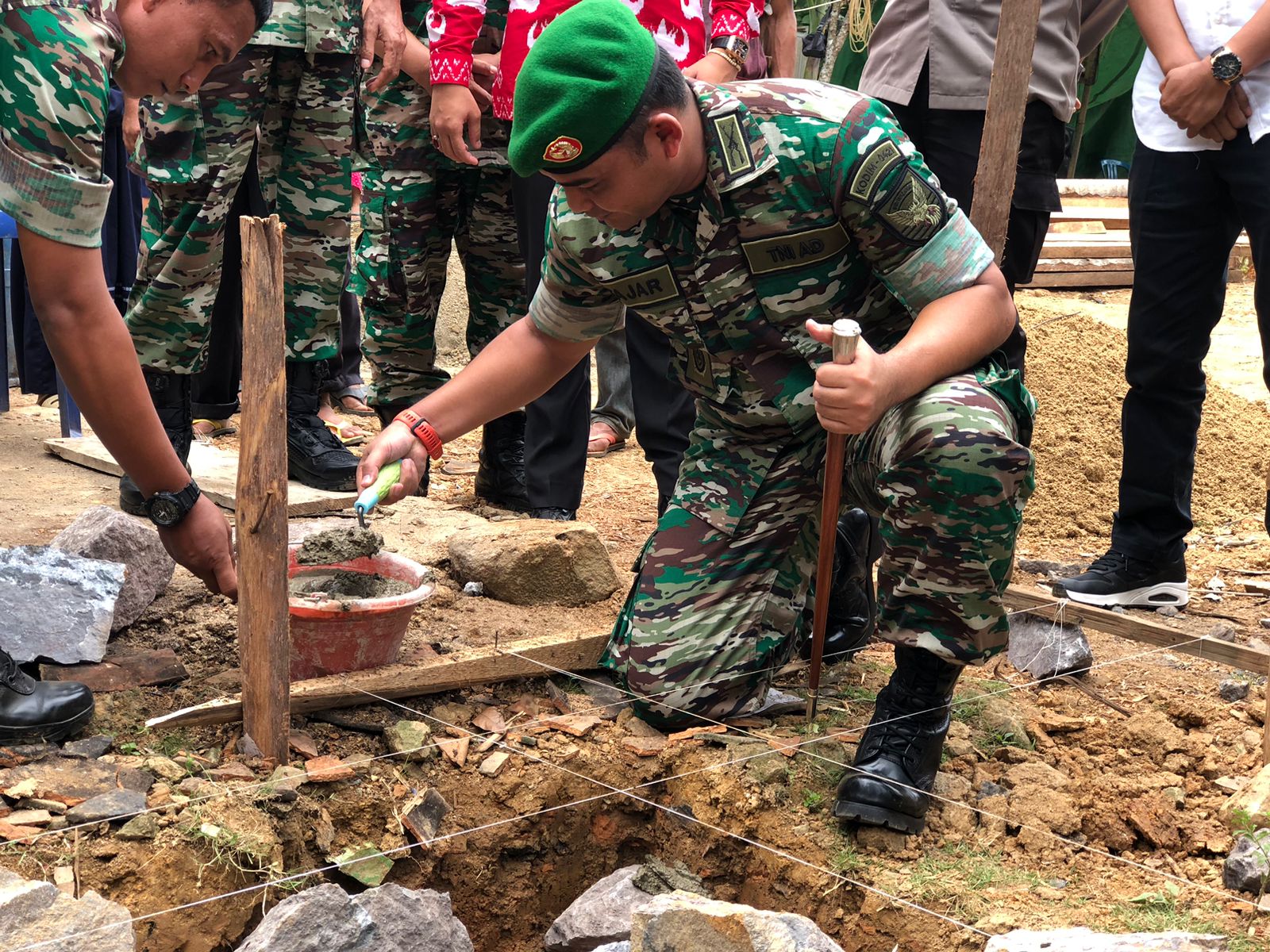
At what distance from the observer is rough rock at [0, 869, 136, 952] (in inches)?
77.3

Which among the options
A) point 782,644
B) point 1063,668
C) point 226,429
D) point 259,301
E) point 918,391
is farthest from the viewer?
point 226,429

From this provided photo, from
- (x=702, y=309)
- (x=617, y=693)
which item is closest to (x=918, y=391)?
(x=702, y=309)

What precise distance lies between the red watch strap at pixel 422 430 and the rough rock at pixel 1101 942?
1.48 meters

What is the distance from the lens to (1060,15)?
3756mm

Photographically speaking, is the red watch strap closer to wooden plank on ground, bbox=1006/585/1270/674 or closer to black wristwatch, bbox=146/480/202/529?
black wristwatch, bbox=146/480/202/529

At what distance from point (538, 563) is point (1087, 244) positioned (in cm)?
690

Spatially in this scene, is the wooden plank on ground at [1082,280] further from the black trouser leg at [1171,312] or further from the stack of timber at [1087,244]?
the black trouser leg at [1171,312]

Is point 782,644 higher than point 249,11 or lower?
lower

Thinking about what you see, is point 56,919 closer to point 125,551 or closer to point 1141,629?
point 125,551

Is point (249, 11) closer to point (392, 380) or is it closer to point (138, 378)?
point (138, 378)

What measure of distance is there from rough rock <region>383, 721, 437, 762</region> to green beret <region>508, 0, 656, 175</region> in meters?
1.26

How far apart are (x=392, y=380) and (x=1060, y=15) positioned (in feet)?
7.93

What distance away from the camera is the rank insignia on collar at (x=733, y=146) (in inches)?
104

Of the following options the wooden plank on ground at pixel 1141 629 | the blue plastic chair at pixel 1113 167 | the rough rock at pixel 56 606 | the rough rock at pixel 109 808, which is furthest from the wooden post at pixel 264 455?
the blue plastic chair at pixel 1113 167
